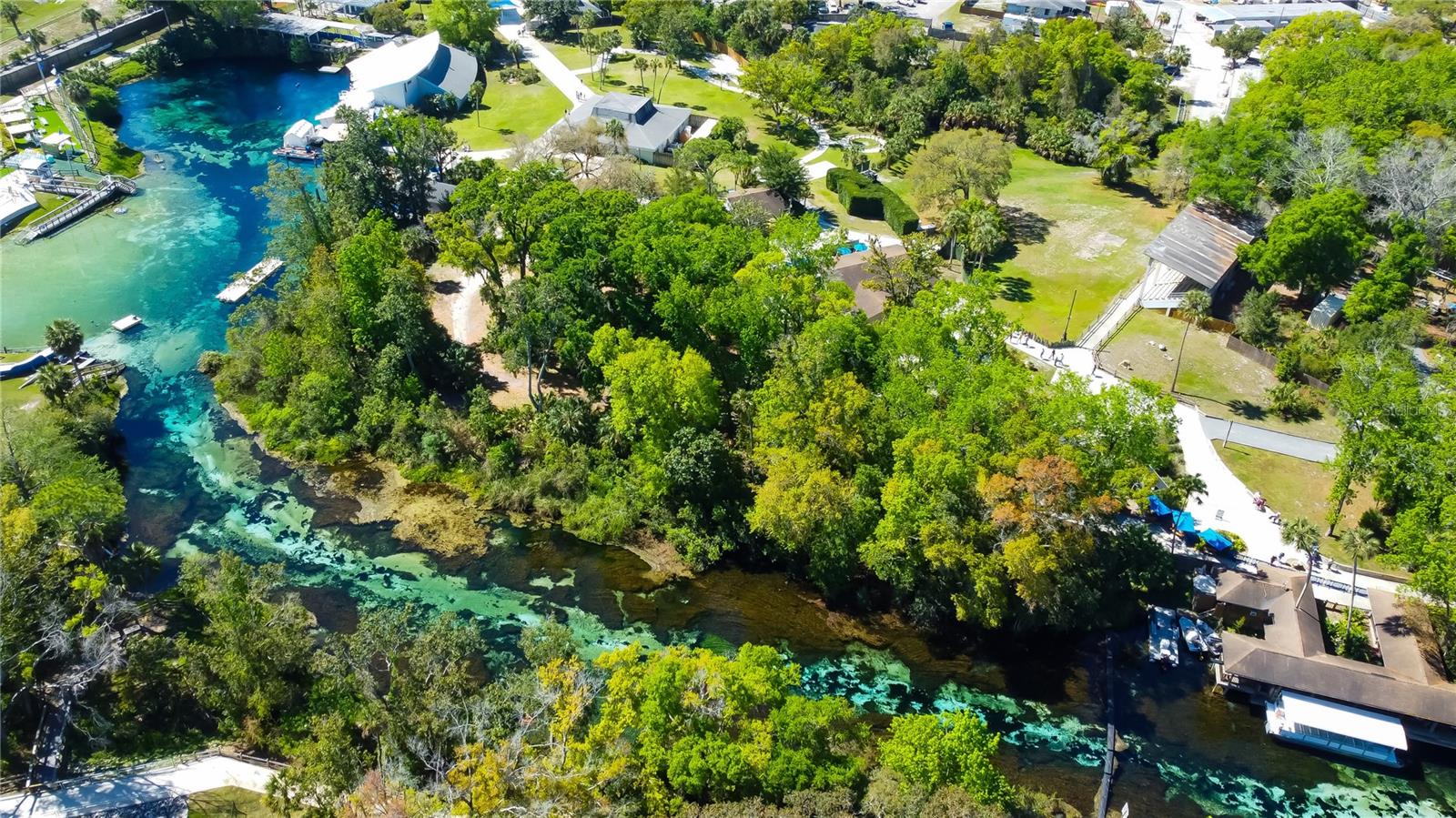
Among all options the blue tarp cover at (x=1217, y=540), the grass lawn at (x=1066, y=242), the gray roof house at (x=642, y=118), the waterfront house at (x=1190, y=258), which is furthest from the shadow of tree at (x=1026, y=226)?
the blue tarp cover at (x=1217, y=540)

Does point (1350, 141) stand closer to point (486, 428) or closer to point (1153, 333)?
point (1153, 333)

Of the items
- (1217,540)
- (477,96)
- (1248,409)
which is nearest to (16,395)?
(477,96)

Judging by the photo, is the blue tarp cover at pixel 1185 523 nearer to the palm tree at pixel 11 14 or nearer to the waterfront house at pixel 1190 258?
the waterfront house at pixel 1190 258

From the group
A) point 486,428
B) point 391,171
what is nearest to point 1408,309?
point 486,428

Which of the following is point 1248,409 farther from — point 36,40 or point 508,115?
point 36,40

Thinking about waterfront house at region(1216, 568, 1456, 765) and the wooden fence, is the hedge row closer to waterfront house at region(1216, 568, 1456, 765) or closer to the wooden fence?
the wooden fence

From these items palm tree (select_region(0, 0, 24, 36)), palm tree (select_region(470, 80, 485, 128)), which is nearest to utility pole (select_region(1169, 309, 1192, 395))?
palm tree (select_region(470, 80, 485, 128))
